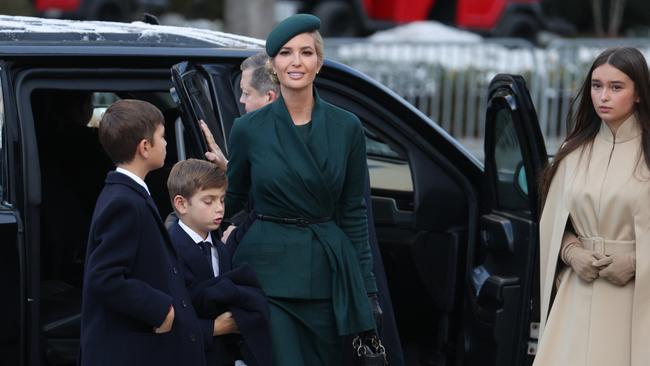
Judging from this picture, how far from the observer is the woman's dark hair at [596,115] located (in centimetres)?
373

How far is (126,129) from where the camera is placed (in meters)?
3.26

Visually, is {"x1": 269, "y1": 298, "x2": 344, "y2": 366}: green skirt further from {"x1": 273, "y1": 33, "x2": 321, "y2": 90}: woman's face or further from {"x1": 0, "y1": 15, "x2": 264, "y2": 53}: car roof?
{"x1": 0, "y1": 15, "x2": 264, "y2": 53}: car roof

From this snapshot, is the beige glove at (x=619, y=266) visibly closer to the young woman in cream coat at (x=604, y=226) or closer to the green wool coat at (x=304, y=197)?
the young woman in cream coat at (x=604, y=226)

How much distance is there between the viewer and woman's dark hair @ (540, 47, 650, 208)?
12.2ft

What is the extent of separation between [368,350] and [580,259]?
0.73m

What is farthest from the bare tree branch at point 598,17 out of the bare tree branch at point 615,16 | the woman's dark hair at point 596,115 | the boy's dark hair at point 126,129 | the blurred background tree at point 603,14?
the boy's dark hair at point 126,129

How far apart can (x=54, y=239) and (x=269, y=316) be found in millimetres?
1325

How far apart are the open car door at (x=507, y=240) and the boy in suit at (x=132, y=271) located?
4.19 ft

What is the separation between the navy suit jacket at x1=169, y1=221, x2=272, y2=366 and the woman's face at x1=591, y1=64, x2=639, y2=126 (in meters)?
1.21

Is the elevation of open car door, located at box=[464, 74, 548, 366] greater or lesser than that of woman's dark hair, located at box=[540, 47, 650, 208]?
lesser

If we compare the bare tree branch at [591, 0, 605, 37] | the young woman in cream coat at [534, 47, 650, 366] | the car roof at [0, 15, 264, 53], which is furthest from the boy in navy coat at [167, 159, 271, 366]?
the bare tree branch at [591, 0, 605, 37]

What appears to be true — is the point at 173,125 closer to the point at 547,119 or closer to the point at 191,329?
the point at 191,329

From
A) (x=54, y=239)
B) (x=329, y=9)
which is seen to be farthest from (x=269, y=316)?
(x=329, y=9)

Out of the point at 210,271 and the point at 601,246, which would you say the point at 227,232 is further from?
the point at 601,246
